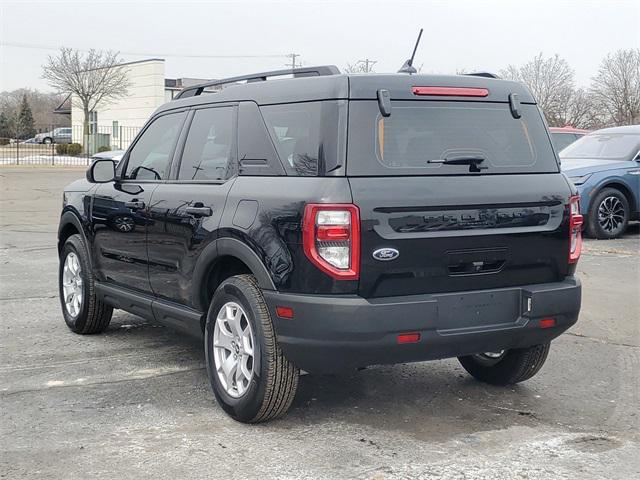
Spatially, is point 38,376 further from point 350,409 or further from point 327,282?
point 327,282

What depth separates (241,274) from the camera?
4.46m

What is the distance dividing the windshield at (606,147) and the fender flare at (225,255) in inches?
378

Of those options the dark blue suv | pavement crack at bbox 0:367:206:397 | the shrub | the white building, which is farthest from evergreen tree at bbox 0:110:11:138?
pavement crack at bbox 0:367:206:397

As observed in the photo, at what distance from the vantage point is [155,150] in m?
5.59

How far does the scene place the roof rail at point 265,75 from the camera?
4.44m

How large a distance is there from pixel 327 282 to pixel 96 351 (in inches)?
110

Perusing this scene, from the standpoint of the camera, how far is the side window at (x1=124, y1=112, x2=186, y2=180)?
5.35 meters

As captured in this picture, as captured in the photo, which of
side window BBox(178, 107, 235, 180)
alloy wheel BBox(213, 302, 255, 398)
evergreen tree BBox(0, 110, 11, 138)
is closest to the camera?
alloy wheel BBox(213, 302, 255, 398)

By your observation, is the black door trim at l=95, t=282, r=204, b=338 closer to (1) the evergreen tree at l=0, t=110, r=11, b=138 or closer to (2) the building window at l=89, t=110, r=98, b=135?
(2) the building window at l=89, t=110, r=98, b=135

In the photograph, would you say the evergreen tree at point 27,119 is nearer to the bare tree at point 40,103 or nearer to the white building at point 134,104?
the bare tree at point 40,103

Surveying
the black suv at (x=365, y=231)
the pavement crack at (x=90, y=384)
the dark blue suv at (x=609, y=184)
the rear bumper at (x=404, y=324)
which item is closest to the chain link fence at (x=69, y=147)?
the dark blue suv at (x=609, y=184)

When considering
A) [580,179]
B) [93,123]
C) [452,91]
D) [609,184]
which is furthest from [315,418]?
[93,123]

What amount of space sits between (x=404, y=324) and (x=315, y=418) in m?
0.97

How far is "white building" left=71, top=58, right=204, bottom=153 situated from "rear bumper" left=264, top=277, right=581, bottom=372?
46.3m
